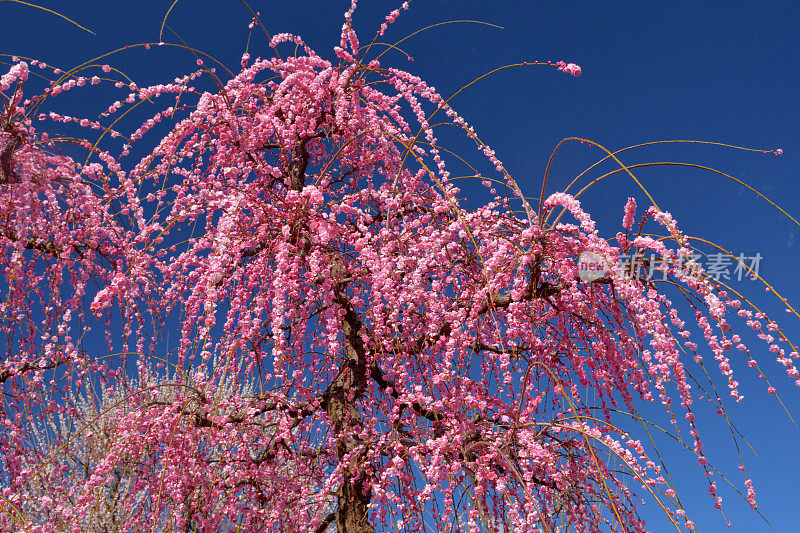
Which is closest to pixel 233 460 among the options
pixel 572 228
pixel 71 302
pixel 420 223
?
pixel 71 302

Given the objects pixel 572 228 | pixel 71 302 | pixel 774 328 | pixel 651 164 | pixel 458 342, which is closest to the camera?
pixel 774 328

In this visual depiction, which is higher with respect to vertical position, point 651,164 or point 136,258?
point 651,164

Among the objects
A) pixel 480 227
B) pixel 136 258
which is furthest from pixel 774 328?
pixel 136 258

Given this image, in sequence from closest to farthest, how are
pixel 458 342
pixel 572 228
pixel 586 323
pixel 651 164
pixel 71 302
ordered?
pixel 651 164, pixel 572 228, pixel 458 342, pixel 586 323, pixel 71 302

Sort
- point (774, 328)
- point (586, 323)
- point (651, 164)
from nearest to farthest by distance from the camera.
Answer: point (774, 328) → point (651, 164) → point (586, 323)

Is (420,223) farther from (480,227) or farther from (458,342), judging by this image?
(458,342)

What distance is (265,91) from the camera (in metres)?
4.88

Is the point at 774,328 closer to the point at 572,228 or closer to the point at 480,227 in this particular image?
the point at 572,228

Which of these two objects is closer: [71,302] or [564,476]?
[564,476]

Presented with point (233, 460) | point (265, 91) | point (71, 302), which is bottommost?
point (233, 460)

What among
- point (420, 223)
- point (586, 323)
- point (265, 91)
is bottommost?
point (586, 323)

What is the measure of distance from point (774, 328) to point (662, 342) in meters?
0.54

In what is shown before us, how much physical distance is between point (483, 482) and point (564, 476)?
58 cm

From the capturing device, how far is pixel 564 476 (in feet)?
11.4
